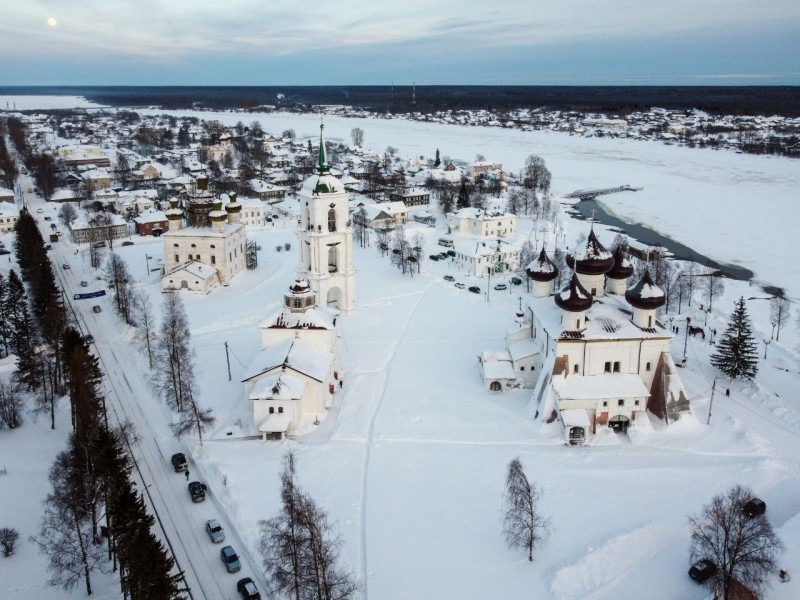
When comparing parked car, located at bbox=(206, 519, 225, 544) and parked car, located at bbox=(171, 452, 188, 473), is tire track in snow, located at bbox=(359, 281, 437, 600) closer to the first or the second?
parked car, located at bbox=(206, 519, 225, 544)

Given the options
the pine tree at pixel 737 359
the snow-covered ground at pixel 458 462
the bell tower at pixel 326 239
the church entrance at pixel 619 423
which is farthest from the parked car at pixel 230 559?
the pine tree at pixel 737 359

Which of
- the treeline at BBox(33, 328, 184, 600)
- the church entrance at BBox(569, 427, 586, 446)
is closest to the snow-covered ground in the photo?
the church entrance at BBox(569, 427, 586, 446)

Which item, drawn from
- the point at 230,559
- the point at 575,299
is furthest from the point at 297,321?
the point at 230,559

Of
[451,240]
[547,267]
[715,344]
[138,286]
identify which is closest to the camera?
[547,267]

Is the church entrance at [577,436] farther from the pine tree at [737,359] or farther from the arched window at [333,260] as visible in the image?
the arched window at [333,260]

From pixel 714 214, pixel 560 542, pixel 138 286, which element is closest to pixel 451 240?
pixel 138 286

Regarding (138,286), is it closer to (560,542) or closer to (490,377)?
(490,377)

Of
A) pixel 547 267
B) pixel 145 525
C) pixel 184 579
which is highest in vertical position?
pixel 547 267
